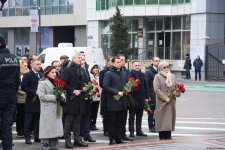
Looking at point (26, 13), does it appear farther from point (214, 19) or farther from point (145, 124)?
point (145, 124)

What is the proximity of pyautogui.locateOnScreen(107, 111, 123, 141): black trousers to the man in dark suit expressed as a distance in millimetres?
1678

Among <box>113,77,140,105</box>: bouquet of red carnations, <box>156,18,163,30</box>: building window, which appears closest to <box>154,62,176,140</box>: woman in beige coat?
<box>113,77,140,105</box>: bouquet of red carnations

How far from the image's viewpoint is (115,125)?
12016mm

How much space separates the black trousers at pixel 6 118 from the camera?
1001 cm

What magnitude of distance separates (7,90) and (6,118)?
522 mm

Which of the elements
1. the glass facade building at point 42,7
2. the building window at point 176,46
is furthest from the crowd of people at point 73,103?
the glass facade building at point 42,7

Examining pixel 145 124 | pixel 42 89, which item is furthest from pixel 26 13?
pixel 42 89

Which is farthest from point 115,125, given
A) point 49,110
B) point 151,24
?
point 151,24

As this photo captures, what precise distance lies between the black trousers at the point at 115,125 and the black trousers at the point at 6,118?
8.54 ft

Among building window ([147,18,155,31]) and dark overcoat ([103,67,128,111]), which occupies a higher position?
building window ([147,18,155,31])

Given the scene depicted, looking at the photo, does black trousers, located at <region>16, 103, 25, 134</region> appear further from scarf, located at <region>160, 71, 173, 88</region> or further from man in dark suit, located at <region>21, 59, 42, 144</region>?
scarf, located at <region>160, 71, 173, 88</region>

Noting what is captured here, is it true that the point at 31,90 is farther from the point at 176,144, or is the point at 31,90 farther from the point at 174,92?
the point at 176,144

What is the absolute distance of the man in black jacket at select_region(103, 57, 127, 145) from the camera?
39.0 ft

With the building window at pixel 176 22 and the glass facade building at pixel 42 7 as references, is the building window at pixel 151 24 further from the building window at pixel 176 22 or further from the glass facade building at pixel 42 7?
the glass facade building at pixel 42 7
